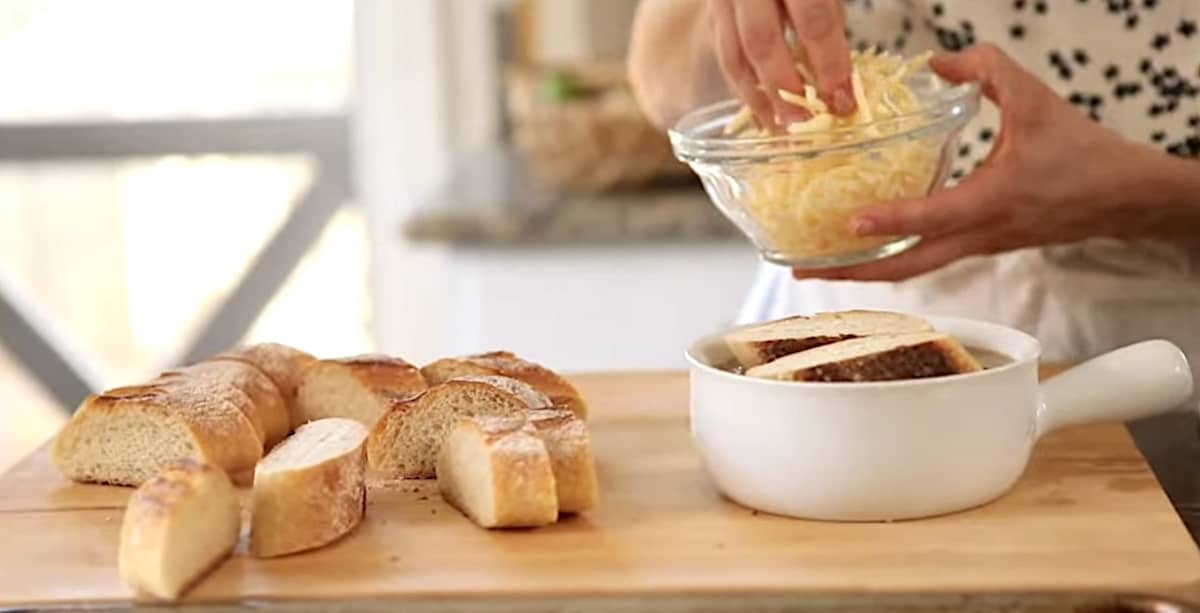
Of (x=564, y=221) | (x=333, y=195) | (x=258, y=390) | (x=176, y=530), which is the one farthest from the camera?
(x=333, y=195)

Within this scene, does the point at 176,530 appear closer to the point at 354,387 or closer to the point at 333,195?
the point at 354,387

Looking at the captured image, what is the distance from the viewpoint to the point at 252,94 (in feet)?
8.68

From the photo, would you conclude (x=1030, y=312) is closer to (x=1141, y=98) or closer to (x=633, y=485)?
(x=1141, y=98)

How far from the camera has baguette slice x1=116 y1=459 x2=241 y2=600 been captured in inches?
26.4

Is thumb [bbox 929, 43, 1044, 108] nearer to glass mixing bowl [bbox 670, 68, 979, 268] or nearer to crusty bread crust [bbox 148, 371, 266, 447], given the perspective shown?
glass mixing bowl [bbox 670, 68, 979, 268]

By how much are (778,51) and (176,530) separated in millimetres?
438

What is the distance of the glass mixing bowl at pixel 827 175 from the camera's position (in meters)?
0.85

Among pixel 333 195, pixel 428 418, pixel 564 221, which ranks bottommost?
pixel 333 195

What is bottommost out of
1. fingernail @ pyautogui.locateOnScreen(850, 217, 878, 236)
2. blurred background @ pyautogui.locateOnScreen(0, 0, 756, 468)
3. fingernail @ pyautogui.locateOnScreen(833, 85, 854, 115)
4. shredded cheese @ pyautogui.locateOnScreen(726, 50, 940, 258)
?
blurred background @ pyautogui.locateOnScreen(0, 0, 756, 468)

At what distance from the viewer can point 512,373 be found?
91cm

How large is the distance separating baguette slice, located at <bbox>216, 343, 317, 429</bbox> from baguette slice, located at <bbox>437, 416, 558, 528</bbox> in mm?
199

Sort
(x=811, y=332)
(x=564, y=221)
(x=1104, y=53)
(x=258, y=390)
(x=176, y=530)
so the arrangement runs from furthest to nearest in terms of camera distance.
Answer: (x=564, y=221), (x=1104, y=53), (x=258, y=390), (x=811, y=332), (x=176, y=530)

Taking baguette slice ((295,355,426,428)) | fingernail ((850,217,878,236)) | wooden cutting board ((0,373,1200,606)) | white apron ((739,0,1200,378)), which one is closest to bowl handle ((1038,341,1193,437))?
wooden cutting board ((0,373,1200,606))

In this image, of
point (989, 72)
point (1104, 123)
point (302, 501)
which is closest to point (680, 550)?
point (302, 501)
